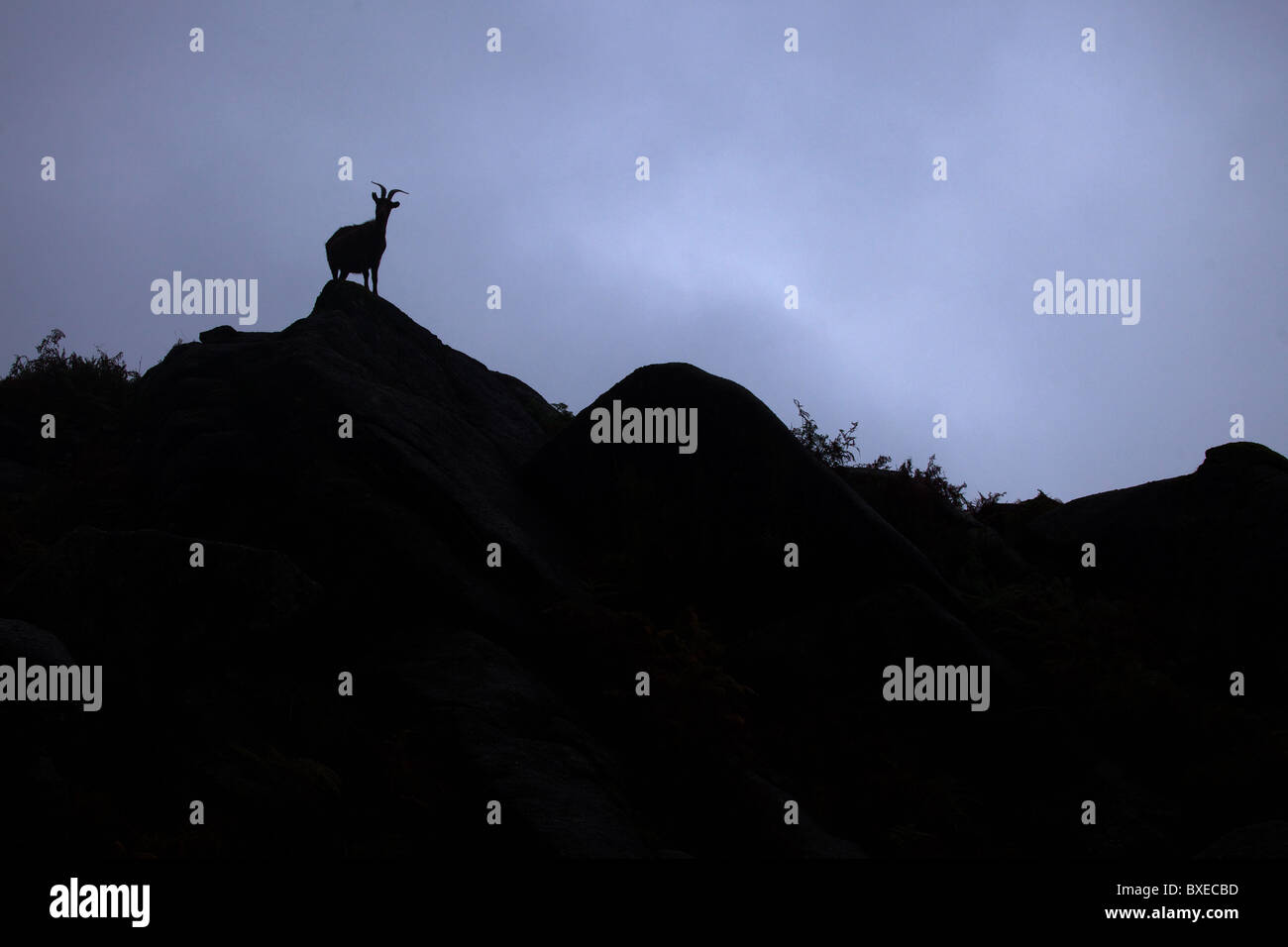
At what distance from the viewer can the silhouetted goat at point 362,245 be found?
17047 mm

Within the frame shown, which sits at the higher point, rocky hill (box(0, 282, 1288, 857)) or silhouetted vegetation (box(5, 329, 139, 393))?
silhouetted vegetation (box(5, 329, 139, 393))

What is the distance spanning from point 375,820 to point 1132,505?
44.1 feet

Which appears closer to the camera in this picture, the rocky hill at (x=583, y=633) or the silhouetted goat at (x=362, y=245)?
the rocky hill at (x=583, y=633)

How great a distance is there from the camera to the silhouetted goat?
17047 millimetres

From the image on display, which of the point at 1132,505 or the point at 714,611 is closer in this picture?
the point at 714,611

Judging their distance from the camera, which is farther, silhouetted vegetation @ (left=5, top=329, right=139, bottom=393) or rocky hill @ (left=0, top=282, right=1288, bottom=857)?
silhouetted vegetation @ (left=5, top=329, right=139, bottom=393)

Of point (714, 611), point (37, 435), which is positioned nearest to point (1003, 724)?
point (714, 611)

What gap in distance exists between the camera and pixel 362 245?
56.3 ft

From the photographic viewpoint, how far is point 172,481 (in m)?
12.8

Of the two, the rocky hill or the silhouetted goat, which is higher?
the silhouetted goat
